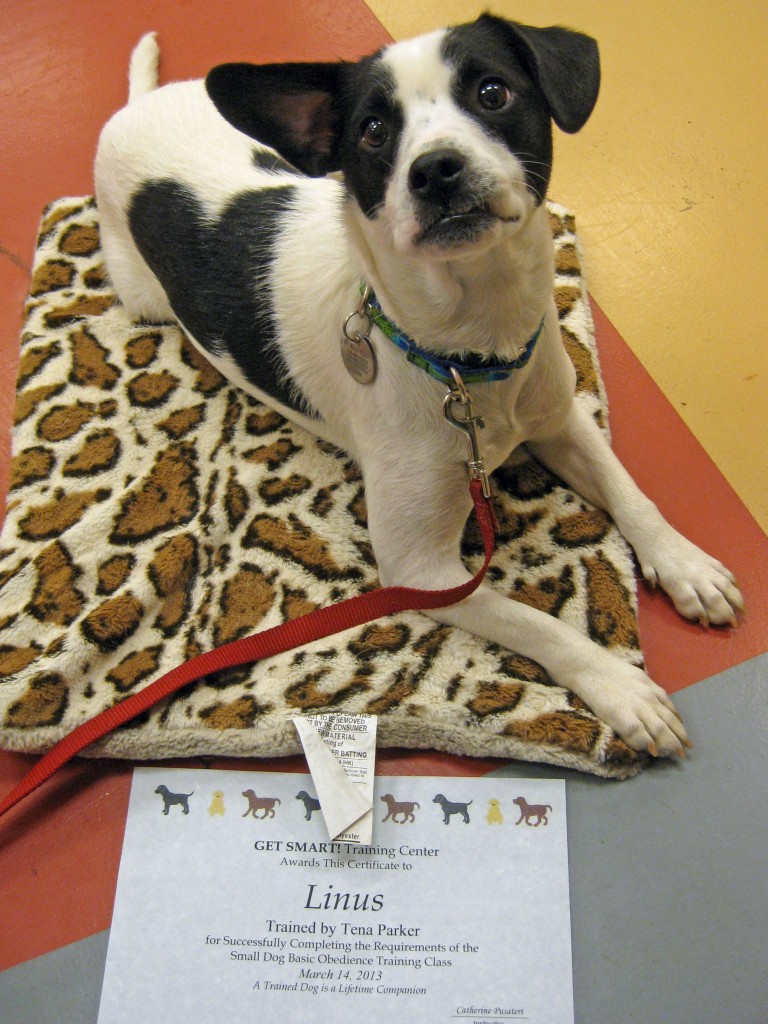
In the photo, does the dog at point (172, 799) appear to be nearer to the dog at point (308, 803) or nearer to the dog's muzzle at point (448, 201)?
the dog at point (308, 803)

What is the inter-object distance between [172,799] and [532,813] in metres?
0.65

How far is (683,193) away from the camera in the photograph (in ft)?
6.51

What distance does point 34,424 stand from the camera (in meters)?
1.84

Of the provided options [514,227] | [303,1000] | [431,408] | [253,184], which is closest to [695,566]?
[431,408]

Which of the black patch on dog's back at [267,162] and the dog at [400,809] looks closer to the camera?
the dog at [400,809]

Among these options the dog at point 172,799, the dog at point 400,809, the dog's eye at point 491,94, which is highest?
the dog's eye at point 491,94

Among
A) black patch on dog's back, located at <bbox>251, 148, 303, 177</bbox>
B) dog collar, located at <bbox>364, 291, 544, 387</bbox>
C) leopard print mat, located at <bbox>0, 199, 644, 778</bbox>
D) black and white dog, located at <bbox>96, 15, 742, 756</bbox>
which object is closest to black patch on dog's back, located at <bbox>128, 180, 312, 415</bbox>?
black and white dog, located at <bbox>96, 15, 742, 756</bbox>

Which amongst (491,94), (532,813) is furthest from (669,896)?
(491,94)

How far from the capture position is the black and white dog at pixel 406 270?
1.08 m

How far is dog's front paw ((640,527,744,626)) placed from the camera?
4.89 feet

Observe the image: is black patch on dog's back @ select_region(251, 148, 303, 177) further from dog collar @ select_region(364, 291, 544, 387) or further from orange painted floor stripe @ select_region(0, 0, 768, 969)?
orange painted floor stripe @ select_region(0, 0, 768, 969)

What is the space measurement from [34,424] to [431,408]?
103 cm

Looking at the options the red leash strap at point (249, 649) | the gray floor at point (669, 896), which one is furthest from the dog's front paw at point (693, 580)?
the red leash strap at point (249, 649)

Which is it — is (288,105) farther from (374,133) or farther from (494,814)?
(494,814)
